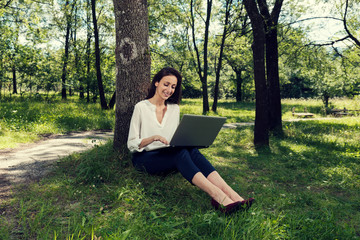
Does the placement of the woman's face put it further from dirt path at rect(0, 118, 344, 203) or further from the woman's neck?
dirt path at rect(0, 118, 344, 203)

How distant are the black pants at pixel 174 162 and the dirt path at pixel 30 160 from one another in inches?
53.6

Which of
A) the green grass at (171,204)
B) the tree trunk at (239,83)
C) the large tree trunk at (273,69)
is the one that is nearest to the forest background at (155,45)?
the large tree trunk at (273,69)

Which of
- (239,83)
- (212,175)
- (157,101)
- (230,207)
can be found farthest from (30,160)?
(239,83)

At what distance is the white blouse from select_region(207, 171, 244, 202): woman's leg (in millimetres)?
814

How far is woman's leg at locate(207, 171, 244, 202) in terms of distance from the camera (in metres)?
3.10

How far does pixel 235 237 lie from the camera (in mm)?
2406

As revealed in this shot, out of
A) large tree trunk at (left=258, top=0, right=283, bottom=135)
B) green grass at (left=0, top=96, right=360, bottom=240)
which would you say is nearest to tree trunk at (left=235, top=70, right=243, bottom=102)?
large tree trunk at (left=258, top=0, right=283, bottom=135)

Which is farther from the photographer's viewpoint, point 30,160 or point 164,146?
point 30,160

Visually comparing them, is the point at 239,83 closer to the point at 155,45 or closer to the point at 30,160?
the point at 155,45

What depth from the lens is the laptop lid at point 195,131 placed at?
10.6 feet

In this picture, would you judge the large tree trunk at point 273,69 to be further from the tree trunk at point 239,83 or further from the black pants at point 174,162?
the tree trunk at point 239,83

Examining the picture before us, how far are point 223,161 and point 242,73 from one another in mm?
29389

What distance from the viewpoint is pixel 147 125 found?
12.3 feet

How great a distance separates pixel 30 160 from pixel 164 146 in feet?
9.14
